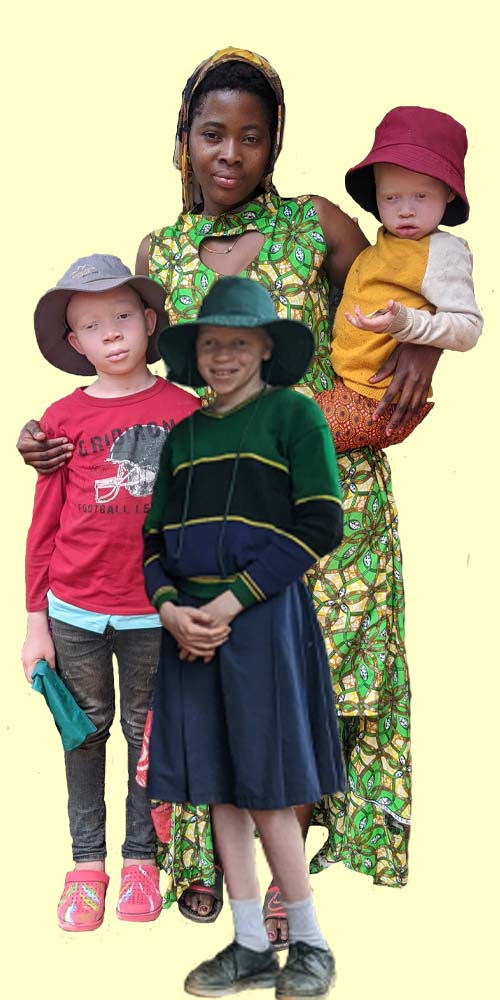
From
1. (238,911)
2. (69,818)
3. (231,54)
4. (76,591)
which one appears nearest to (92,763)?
(69,818)

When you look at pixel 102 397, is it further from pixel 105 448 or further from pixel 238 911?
pixel 238 911

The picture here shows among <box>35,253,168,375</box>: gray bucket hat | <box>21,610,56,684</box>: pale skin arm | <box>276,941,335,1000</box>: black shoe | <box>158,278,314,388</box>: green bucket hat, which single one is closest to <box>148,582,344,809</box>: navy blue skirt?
<box>276,941,335,1000</box>: black shoe

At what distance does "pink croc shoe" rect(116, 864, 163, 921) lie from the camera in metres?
5.02

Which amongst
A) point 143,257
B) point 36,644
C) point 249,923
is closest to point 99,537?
point 36,644

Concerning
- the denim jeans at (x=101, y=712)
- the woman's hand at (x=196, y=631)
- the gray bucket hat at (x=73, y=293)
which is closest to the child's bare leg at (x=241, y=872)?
the woman's hand at (x=196, y=631)

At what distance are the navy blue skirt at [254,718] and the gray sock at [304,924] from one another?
0.31m

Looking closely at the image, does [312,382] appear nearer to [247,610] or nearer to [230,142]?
[230,142]

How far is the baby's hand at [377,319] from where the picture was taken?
468 cm

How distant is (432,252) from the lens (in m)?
4.83

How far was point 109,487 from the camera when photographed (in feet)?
15.8

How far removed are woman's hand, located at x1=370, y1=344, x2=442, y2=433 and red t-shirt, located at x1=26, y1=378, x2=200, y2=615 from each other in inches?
21.9

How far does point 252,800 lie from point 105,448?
1.20m

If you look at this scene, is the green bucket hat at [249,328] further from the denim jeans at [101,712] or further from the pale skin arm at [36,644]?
the pale skin arm at [36,644]

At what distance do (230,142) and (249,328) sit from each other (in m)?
0.99
